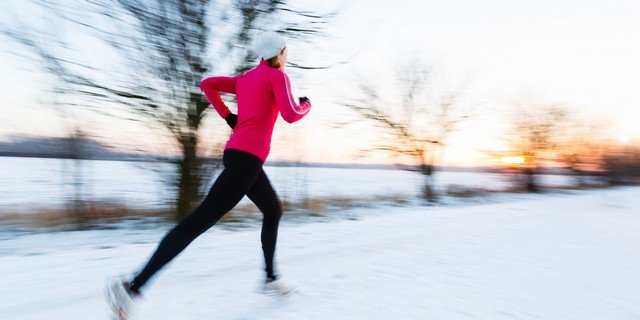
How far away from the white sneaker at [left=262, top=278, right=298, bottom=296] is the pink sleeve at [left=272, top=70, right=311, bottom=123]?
40.8 inches

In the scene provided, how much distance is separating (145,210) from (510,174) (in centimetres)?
2161

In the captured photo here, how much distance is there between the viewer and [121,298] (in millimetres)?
1729

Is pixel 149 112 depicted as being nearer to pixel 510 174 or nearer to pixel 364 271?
pixel 364 271

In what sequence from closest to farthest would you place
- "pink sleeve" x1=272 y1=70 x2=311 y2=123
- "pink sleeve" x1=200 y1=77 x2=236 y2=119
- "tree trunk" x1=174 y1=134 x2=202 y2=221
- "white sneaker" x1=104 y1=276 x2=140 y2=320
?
"white sneaker" x1=104 y1=276 x2=140 y2=320, "pink sleeve" x1=272 y1=70 x2=311 y2=123, "pink sleeve" x1=200 y1=77 x2=236 y2=119, "tree trunk" x1=174 y1=134 x2=202 y2=221

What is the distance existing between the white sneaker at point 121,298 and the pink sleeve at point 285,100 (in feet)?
3.62

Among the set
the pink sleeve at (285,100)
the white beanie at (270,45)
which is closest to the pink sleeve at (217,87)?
the white beanie at (270,45)

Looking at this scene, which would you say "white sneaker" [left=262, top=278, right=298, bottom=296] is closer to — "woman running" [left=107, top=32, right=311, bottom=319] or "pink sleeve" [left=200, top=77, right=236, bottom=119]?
"woman running" [left=107, top=32, right=311, bottom=319]

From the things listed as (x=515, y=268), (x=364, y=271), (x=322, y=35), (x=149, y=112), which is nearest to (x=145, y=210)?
(x=149, y=112)

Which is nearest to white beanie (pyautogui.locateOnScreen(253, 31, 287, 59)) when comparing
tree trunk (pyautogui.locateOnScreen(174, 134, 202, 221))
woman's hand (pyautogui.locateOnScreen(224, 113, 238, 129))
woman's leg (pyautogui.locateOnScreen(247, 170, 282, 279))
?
woman's hand (pyautogui.locateOnScreen(224, 113, 238, 129))

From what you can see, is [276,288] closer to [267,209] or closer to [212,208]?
[267,209]

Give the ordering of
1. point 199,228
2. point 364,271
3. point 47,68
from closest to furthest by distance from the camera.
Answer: point 199,228 → point 364,271 → point 47,68

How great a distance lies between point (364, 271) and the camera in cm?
298

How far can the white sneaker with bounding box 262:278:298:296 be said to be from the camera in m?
2.30

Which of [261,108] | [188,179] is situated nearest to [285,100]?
[261,108]
